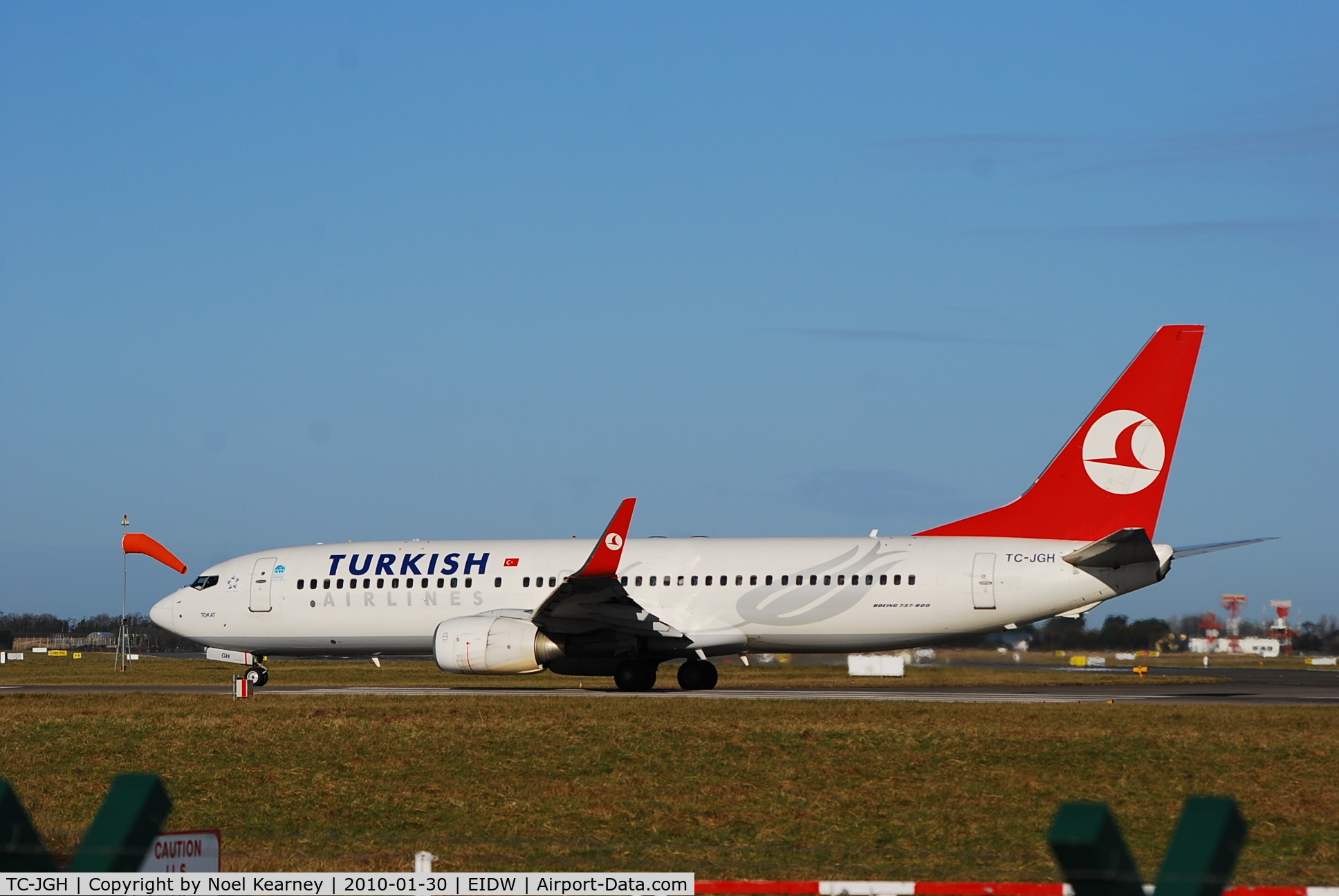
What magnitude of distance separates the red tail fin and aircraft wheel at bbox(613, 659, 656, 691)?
8.80 meters

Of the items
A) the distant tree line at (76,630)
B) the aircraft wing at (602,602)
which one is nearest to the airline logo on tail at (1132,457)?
the aircraft wing at (602,602)

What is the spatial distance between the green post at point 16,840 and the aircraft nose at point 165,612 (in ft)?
113

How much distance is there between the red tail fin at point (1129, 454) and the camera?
3052 cm

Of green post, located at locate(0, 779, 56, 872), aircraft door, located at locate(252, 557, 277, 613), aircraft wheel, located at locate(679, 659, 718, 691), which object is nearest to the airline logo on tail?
aircraft wheel, located at locate(679, 659, 718, 691)

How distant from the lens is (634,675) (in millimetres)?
→ 31875

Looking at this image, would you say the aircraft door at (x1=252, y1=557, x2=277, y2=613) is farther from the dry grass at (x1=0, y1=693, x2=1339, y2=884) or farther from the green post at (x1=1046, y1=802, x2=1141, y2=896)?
the green post at (x1=1046, y1=802, x2=1141, y2=896)

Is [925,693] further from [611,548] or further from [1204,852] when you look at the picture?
[1204,852]

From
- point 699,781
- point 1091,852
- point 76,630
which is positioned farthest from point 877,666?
point 76,630

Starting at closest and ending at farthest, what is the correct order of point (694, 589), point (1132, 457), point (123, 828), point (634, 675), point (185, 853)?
point (123, 828)
point (185, 853)
point (1132, 457)
point (634, 675)
point (694, 589)

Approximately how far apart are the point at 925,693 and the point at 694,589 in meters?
5.44

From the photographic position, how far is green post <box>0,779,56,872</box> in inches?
164

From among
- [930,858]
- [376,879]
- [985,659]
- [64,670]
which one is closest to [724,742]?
[930,858]

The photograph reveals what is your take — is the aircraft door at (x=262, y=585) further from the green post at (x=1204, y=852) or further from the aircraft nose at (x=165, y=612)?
the green post at (x=1204, y=852)

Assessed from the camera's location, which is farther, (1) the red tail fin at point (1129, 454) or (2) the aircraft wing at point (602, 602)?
(1) the red tail fin at point (1129, 454)
